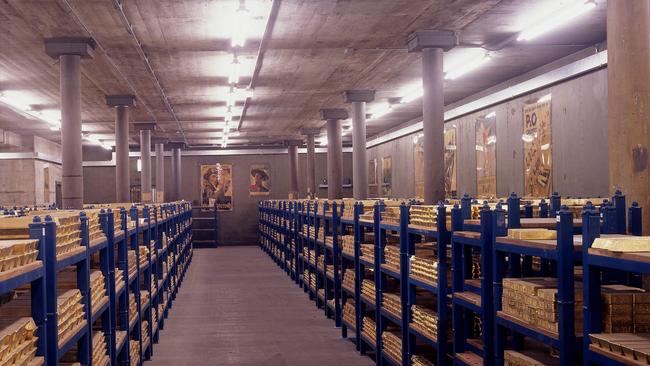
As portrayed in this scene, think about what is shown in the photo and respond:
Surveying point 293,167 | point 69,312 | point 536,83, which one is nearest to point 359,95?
point 536,83

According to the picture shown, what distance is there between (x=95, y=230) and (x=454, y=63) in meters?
10.7

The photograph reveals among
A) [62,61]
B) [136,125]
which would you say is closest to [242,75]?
[62,61]

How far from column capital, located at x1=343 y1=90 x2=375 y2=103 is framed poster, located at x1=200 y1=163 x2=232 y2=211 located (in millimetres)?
18070

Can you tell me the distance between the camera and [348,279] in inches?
436

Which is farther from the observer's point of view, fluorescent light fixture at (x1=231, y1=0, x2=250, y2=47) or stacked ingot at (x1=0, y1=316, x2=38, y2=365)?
fluorescent light fixture at (x1=231, y1=0, x2=250, y2=47)

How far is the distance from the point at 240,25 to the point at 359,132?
858 cm

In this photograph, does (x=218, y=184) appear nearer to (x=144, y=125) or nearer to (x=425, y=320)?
(x=144, y=125)

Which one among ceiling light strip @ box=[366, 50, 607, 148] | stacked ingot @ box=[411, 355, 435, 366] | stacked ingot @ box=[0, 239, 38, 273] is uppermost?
ceiling light strip @ box=[366, 50, 607, 148]

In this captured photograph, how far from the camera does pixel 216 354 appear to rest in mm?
10094

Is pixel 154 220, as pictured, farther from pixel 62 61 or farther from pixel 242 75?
pixel 242 75

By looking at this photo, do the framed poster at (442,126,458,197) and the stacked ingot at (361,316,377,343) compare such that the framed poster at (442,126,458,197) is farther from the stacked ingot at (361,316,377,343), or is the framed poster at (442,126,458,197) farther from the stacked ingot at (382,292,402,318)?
the stacked ingot at (382,292,402,318)

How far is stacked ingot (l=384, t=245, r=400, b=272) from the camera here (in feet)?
26.9

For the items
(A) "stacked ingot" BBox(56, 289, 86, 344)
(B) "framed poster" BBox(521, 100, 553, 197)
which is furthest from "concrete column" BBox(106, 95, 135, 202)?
(A) "stacked ingot" BBox(56, 289, 86, 344)

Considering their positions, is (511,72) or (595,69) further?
(511,72)
